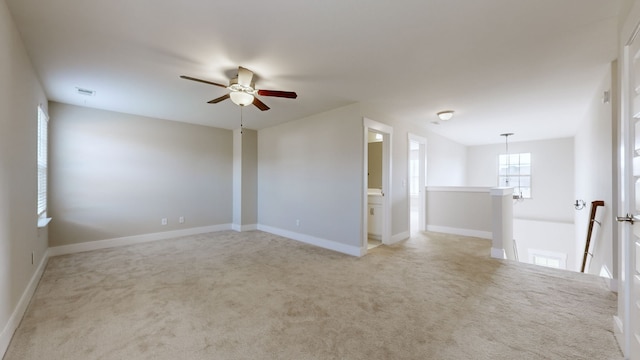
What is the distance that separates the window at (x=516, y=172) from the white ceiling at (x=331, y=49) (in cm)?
437

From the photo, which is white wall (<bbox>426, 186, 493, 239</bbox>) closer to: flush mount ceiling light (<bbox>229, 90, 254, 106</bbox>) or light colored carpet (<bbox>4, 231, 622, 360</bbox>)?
light colored carpet (<bbox>4, 231, 622, 360</bbox>)

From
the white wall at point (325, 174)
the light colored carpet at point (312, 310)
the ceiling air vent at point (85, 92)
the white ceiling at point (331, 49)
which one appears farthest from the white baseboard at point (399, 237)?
the ceiling air vent at point (85, 92)

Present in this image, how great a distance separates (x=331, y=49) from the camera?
2449mm

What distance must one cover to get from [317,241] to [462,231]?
326cm

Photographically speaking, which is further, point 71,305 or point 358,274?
point 358,274

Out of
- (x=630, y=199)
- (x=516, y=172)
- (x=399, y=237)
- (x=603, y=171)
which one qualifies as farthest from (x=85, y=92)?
(x=516, y=172)

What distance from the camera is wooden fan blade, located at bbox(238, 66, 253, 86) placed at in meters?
2.80

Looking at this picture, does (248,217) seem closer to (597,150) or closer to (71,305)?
(71,305)

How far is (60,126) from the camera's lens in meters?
4.15

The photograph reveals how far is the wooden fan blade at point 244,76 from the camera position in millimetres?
2797

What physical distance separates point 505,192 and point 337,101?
2973 millimetres

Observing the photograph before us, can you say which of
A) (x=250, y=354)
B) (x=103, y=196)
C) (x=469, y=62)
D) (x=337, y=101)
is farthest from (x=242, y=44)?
(x=103, y=196)

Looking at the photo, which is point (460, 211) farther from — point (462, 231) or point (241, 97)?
point (241, 97)

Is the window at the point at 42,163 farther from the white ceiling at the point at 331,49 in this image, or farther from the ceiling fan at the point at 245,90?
the ceiling fan at the point at 245,90
